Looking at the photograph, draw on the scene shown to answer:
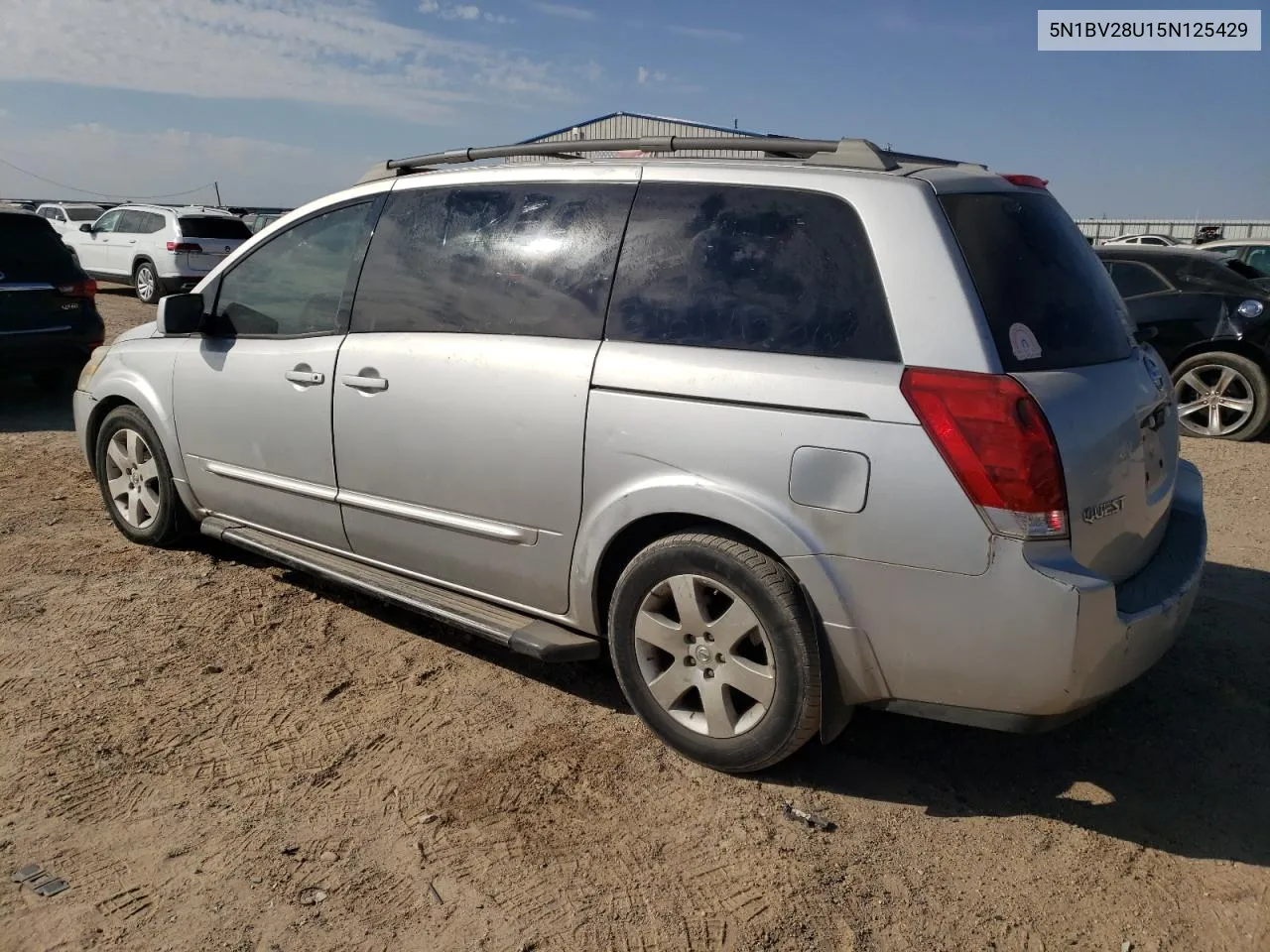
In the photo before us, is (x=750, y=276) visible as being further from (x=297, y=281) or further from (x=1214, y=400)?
(x=1214, y=400)

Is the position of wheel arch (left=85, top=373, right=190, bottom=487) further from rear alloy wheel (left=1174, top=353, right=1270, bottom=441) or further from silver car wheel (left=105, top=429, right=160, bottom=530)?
rear alloy wheel (left=1174, top=353, right=1270, bottom=441)

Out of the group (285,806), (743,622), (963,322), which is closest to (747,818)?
(743,622)

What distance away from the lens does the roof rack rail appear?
3.06 meters

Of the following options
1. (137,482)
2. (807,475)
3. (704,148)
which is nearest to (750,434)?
(807,475)

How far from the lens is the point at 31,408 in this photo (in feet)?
29.3

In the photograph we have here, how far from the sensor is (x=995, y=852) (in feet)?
9.18

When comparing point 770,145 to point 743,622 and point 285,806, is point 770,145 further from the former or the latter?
point 285,806

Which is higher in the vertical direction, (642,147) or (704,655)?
(642,147)

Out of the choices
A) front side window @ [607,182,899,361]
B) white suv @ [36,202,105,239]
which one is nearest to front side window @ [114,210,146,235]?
white suv @ [36,202,105,239]

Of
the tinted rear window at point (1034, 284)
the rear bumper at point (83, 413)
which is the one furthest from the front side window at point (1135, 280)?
the rear bumper at point (83, 413)

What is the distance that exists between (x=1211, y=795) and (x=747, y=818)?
146 cm

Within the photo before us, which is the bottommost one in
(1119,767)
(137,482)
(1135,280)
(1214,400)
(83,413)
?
(1119,767)

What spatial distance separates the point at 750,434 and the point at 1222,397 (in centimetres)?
712

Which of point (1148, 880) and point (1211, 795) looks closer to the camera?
point (1148, 880)
